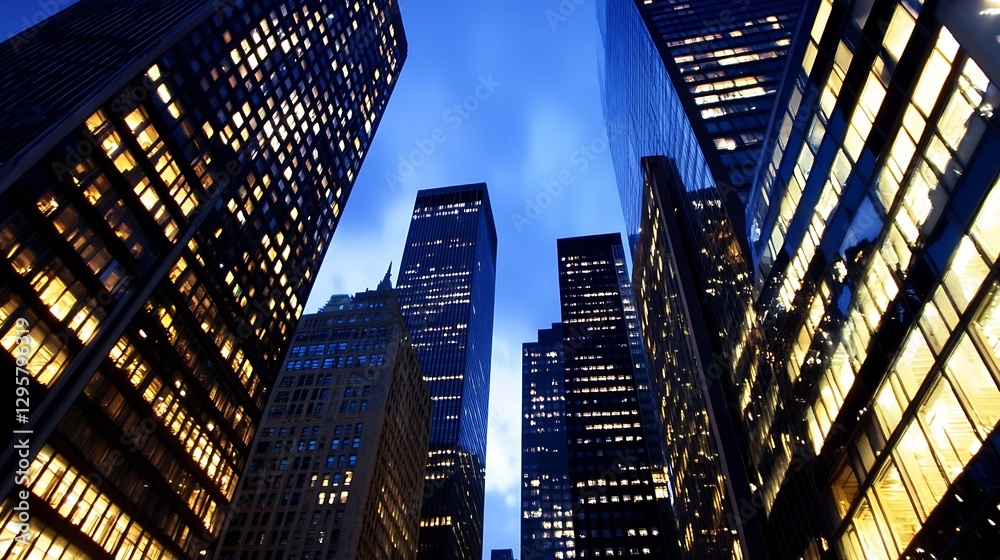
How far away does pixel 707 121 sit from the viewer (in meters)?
71.5

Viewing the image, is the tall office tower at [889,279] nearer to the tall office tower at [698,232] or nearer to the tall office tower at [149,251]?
the tall office tower at [698,232]

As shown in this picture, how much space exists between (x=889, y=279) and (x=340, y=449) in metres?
83.8

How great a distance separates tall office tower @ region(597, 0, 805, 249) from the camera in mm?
67375

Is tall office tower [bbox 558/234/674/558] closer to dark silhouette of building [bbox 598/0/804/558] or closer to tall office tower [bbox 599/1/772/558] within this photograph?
dark silhouette of building [bbox 598/0/804/558]

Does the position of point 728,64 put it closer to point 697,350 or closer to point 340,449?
point 697,350

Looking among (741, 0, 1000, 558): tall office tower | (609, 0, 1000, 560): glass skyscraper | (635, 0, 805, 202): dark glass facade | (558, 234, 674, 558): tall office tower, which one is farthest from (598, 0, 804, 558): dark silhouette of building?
(558, 234, 674, 558): tall office tower

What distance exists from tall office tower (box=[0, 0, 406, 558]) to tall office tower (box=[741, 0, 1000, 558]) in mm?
47754

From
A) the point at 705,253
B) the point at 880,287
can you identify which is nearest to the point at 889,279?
the point at 880,287

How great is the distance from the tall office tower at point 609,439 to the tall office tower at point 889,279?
10140 centimetres

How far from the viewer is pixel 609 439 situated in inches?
6127

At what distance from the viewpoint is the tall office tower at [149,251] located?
39.0m

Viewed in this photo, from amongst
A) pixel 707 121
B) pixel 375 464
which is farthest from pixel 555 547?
pixel 707 121

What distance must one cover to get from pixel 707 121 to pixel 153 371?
212ft

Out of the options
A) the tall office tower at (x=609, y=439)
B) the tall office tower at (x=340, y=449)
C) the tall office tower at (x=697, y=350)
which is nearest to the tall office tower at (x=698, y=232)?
the tall office tower at (x=697, y=350)
